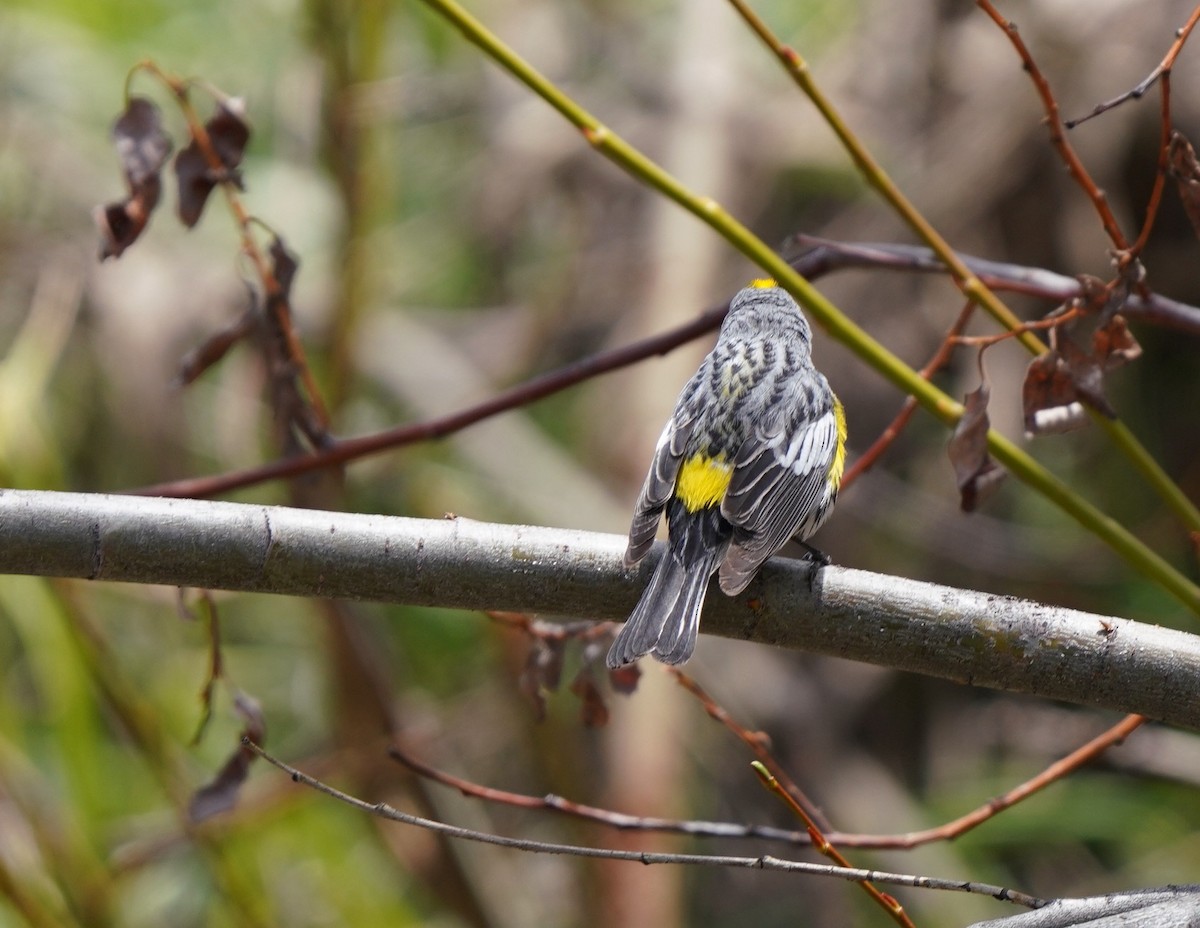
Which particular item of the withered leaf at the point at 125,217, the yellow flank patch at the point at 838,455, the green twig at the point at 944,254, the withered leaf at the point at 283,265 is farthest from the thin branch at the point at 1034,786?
the withered leaf at the point at 125,217

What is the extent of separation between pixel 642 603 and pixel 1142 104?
4.11m

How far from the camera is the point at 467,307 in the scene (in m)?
7.23

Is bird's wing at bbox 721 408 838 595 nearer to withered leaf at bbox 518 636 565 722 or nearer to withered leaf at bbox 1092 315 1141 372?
withered leaf at bbox 518 636 565 722

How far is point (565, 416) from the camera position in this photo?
21.6ft

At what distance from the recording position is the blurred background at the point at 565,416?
15.3 ft

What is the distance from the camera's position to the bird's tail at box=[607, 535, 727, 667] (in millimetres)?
1995

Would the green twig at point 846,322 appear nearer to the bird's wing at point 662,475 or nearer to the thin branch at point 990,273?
the thin branch at point 990,273

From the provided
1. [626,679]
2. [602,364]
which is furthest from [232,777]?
[602,364]

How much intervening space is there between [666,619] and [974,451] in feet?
1.97

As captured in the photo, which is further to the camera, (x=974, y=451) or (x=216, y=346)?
(x=216, y=346)

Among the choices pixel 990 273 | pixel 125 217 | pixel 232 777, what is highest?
pixel 990 273

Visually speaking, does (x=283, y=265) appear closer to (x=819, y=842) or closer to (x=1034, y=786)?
(x=819, y=842)

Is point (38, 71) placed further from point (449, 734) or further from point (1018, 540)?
point (1018, 540)

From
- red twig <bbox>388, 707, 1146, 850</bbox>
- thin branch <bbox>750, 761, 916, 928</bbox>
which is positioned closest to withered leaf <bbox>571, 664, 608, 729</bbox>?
red twig <bbox>388, 707, 1146, 850</bbox>
